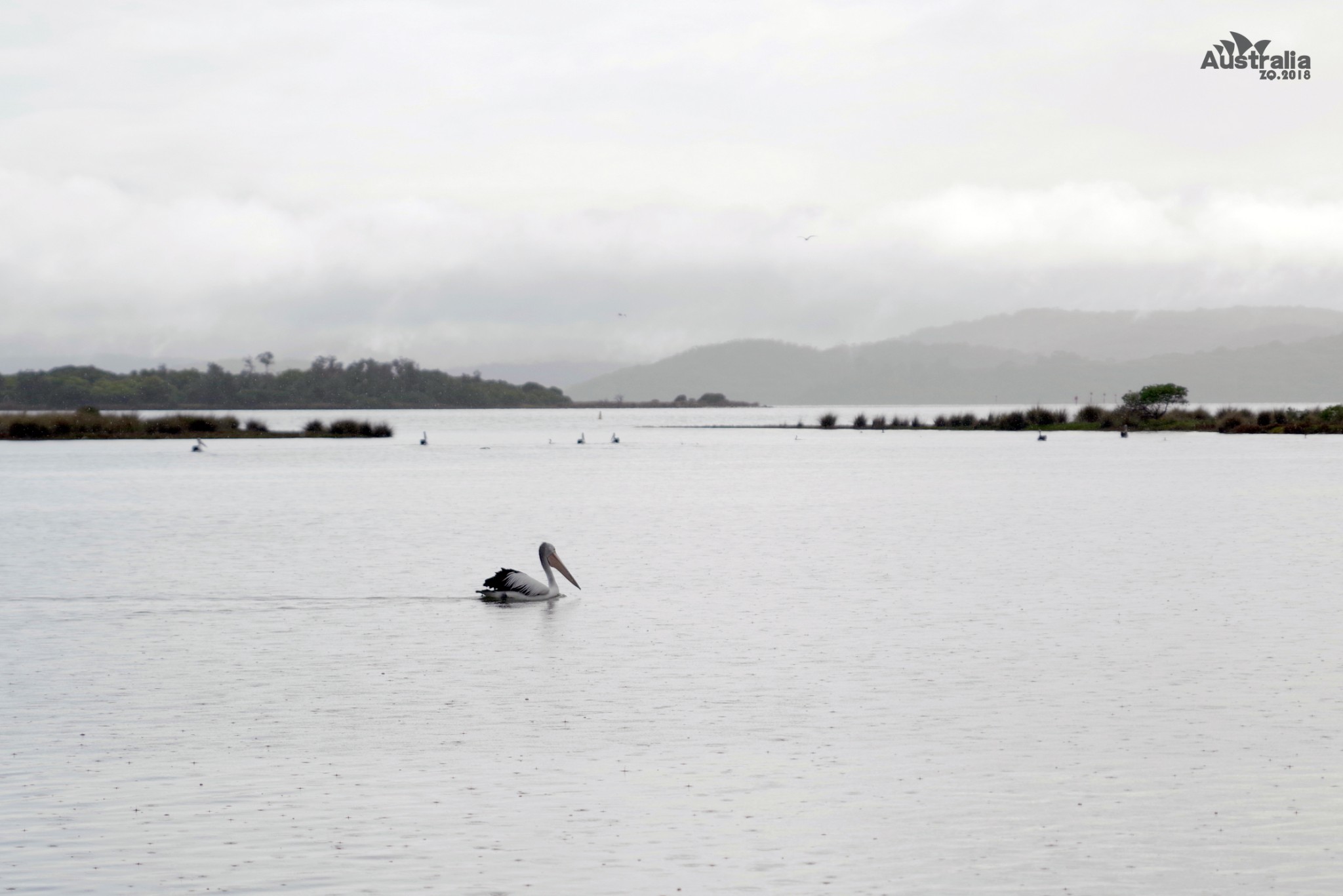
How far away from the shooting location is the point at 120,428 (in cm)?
12562

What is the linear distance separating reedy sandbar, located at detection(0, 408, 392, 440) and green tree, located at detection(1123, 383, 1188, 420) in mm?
63858

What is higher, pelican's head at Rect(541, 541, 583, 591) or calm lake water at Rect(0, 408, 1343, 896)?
pelican's head at Rect(541, 541, 583, 591)

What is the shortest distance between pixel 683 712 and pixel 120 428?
11866 centimetres

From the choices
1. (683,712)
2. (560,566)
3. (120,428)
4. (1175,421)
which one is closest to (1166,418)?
(1175,421)

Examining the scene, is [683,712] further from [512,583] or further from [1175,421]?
[1175,421]

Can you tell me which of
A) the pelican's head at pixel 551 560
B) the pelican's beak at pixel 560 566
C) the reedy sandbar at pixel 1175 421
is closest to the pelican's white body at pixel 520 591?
the pelican's head at pixel 551 560

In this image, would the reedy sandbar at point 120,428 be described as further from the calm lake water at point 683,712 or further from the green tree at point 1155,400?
the calm lake water at point 683,712

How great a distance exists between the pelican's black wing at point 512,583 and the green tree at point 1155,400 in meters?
109

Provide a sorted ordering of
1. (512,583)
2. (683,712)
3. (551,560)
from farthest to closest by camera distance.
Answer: (551,560), (512,583), (683,712)

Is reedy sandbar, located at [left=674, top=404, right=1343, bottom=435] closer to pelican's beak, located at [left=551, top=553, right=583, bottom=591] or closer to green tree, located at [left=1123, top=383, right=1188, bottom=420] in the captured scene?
green tree, located at [left=1123, top=383, right=1188, bottom=420]

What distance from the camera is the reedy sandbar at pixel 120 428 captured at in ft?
414

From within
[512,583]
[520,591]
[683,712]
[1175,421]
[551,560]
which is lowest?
[683,712]

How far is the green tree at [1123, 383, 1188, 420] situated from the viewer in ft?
414

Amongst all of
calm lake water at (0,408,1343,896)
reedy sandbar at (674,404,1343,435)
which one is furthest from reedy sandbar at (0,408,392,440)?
calm lake water at (0,408,1343,896)
